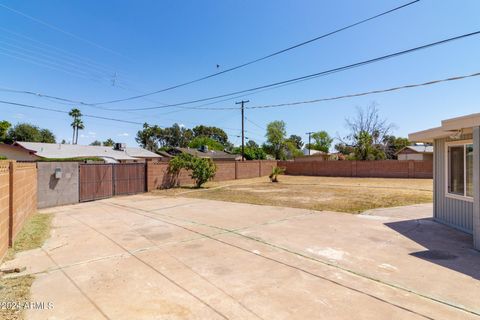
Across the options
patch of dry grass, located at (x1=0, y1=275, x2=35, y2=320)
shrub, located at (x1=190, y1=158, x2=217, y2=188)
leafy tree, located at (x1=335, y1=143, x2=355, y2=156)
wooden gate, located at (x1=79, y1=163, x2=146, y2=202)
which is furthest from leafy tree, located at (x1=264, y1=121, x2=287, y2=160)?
patch of dry grass, located at (x1=0, y1=275, x2=35, y2=320)

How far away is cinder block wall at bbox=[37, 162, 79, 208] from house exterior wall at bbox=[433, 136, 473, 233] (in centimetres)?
1335

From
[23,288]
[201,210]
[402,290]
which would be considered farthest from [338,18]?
[23,288]

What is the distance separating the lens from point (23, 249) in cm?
525

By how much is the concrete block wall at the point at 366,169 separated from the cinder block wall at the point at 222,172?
349 cm

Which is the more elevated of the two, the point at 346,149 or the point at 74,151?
the point at 346,149

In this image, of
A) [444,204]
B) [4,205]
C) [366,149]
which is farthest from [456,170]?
[366,149]

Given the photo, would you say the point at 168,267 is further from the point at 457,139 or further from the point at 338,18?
the point at 338,18

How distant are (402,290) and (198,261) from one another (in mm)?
2955

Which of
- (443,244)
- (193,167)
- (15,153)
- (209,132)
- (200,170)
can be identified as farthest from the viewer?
(209,132)

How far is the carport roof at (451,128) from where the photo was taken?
5.27 m

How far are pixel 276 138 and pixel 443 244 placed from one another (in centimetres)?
5083

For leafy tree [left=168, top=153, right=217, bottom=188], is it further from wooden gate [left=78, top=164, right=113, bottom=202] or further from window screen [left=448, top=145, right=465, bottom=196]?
window screen [left=448, top=145, right=465, bottom=196]

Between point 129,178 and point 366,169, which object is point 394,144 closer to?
point 366,169

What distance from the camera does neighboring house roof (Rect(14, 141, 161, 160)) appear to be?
24.9 meters
